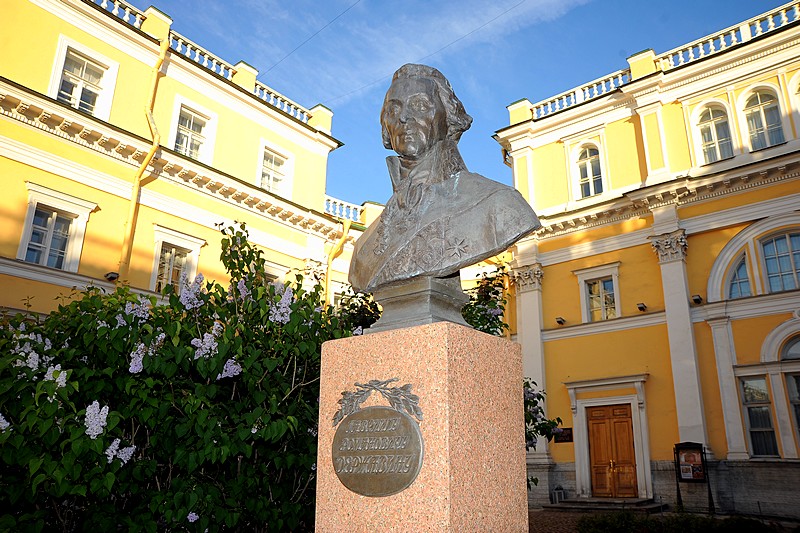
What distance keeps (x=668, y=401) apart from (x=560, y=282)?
460 centimetres

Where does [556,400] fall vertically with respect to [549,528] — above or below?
above

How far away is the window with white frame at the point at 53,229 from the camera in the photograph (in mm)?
12016

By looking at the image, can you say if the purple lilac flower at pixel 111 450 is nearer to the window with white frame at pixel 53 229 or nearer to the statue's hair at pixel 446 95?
the statue's hair at pixel 446 95

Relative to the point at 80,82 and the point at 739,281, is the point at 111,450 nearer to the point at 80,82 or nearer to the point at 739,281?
the point at 80,82

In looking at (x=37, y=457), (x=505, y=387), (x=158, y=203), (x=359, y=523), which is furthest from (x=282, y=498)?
(x=158, y=203)

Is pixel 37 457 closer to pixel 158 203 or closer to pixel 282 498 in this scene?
pixel 282 498

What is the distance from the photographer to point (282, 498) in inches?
197

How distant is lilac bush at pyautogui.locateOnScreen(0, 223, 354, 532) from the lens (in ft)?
13.1

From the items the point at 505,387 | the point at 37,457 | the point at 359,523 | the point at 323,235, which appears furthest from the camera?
the point at 323,235

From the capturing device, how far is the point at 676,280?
15.7 metres

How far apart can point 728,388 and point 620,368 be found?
106 inches

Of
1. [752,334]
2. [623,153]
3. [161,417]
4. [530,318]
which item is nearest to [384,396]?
[161,417]

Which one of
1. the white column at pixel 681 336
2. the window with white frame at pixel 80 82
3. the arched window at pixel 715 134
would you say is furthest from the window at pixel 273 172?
the arched window at pixel 715 134

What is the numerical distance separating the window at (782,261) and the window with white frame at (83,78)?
1615 cm
